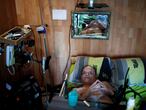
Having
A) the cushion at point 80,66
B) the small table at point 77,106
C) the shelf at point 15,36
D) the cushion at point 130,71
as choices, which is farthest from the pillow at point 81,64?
the shelf at point 15,36

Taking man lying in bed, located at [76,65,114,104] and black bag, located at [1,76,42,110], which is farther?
black bag, located at [1,76,42,110]

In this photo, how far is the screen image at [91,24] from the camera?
242 centimetres

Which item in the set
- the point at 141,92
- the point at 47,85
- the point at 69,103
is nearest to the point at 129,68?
the point at 141,92

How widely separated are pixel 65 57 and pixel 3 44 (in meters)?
0.93

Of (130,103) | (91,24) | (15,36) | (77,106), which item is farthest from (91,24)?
(130,103)

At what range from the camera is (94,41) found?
2586 mm

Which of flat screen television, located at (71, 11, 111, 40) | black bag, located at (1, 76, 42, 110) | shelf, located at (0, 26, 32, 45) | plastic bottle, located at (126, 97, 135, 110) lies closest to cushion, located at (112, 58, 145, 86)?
flat screen television, located at (71, 11, 111, 40)

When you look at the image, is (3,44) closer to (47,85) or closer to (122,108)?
(47,85)

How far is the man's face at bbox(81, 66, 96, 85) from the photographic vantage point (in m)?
2.27

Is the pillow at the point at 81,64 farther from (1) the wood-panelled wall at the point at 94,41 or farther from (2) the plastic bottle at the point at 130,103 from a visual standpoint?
(2) the plastic bottle at the point at 130,103

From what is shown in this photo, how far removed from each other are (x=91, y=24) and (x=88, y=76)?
2.14 feet

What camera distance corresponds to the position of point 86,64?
2393 millimetres

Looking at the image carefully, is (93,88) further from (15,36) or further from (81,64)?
(15,36)

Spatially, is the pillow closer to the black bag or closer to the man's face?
the man's face
